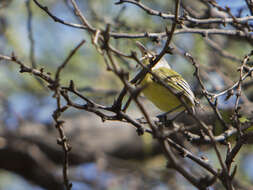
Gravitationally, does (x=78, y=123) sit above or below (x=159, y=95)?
above

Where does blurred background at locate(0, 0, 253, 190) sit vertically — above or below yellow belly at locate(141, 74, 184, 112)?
above

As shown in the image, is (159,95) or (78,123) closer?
(159,95)

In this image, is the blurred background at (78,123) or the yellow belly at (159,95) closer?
the yellow belly at (159,95)

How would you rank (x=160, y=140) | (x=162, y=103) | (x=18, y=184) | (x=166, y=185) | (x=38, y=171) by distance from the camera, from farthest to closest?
(x=18, y=184)
(x=38, y=171)
(x=166, y=185)
(x=162, y=103)
(x=160, y=140)

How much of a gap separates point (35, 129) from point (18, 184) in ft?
6.25

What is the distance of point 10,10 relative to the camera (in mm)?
7035

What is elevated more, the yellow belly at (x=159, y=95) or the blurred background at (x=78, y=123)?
the blurred background at (x=78, y=123)

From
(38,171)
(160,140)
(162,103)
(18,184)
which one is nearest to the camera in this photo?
(160,140)

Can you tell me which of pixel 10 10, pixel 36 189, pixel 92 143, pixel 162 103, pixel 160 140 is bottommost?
pixel 160 140

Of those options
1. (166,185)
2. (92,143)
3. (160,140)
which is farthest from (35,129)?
(160,140)

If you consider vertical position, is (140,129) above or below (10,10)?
below

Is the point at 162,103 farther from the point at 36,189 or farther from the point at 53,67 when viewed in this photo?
the point at 36,189

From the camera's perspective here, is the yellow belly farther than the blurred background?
No

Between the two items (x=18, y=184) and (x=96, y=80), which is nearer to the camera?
(x=96, y=80)
